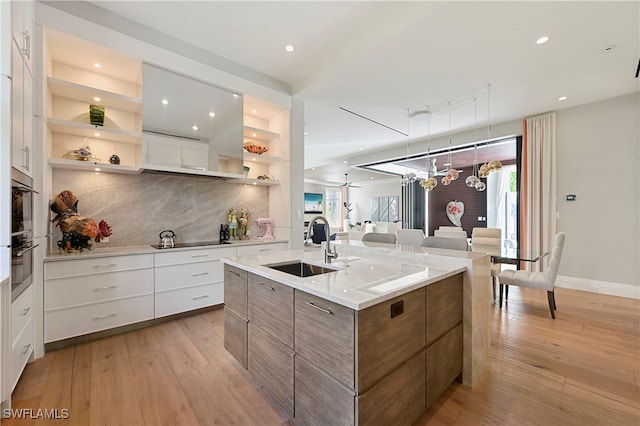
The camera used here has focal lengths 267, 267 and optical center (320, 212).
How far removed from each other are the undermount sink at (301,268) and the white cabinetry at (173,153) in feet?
6.07

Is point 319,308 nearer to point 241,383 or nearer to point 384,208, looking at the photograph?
point 241,383

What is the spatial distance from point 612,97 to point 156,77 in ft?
19.9

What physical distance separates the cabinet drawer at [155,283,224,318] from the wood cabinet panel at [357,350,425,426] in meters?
2.45

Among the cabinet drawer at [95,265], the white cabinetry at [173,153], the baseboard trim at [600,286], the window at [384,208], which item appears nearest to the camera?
the cabinet drawer at [95,265]

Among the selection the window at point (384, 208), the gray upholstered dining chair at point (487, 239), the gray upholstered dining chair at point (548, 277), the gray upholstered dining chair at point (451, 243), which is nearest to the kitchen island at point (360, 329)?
the gray upholstered dining chair at point (451, 243)

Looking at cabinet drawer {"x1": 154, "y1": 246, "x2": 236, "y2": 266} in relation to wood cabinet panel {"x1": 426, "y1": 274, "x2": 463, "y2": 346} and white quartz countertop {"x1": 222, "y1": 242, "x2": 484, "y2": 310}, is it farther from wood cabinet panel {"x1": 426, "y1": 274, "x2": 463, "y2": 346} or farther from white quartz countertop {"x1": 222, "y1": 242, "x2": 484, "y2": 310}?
wood cabinet panel {"x1": 426, "y1": 274, "x2": 463, "y2": 346}

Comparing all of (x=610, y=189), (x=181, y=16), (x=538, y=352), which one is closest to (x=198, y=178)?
(x=181, y=16)

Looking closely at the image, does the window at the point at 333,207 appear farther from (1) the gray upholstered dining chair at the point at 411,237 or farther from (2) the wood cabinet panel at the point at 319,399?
(2) the wood cabinet panel at the point at 319,399

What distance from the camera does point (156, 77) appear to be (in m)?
2.79

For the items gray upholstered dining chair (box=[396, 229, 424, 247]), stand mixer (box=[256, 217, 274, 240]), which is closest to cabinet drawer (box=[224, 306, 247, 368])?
stand mixer (box=[256, 217, 274, 240])

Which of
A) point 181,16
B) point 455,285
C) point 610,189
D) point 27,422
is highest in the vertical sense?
point 181,16

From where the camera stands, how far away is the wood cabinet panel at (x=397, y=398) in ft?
3.72

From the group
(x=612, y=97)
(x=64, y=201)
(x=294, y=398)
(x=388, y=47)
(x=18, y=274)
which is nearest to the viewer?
(x=294, y=398)

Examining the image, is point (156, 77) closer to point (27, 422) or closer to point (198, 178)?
point (198, 178)
